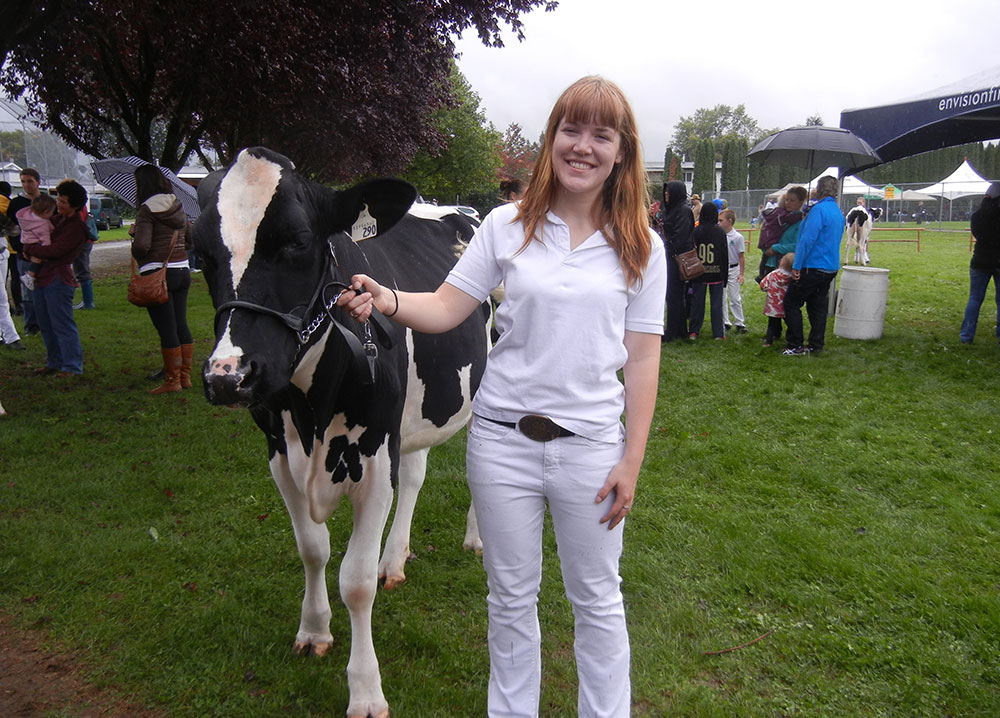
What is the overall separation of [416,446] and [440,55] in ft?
29.2

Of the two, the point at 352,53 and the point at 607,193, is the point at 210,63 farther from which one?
the point at 607,193

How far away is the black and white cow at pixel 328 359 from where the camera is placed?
204cm

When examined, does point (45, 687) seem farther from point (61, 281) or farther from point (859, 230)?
point (859, 230)

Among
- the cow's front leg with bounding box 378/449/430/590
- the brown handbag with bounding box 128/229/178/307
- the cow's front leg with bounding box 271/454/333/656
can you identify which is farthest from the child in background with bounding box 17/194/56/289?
the cow's front leg with bounding box 271/454/333/656

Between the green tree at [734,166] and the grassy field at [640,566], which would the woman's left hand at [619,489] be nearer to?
the grassy field at [640,566]

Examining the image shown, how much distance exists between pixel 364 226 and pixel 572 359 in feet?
3.06

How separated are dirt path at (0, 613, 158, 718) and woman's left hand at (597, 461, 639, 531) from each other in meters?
2.05

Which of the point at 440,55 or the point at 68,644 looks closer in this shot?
the point at 68,644

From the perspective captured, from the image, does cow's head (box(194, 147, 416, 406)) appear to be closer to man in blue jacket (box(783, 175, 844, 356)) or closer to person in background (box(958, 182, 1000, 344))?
man in blue jacket (box(783, 175, 844, 356))

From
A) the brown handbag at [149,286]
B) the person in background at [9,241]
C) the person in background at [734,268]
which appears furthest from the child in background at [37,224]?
the person in background at [734,268]

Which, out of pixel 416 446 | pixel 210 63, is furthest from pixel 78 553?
pixel 210 63

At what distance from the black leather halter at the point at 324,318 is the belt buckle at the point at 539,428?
0.62 m

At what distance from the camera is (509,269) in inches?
81.5

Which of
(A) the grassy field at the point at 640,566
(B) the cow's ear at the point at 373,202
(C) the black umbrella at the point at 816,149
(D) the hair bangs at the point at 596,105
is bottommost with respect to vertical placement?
(A) the grassy field at the point at 640,566
